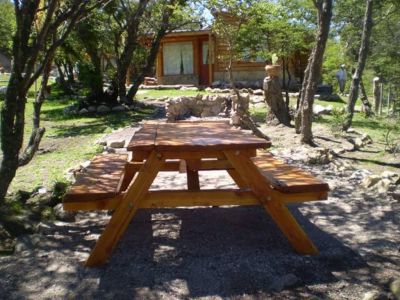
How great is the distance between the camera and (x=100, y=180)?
389cm

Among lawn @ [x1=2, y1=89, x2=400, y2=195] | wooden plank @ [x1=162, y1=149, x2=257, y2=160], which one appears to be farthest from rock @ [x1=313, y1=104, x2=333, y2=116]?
wooden plank @ [x1=162, y1=149, x2=257, y2=160]

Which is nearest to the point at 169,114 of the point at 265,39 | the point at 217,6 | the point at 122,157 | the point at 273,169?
the point at 265,39

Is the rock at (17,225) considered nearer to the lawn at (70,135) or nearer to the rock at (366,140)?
the lawn at (70,135)

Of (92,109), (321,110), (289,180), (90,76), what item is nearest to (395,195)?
(289,180)

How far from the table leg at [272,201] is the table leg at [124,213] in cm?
56

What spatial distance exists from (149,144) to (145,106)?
546 inches

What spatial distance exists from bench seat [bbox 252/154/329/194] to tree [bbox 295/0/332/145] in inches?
172

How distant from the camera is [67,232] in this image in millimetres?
4176

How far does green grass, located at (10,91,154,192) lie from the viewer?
675 centimetres

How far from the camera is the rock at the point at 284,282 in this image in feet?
10.2

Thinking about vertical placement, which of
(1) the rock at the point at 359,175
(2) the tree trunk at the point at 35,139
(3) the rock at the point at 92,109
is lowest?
(1) the rock at the point at 359,175

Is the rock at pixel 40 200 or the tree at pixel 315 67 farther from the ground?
the tree at pixel 315 67

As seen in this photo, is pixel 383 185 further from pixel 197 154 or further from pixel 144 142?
pixel 144 142

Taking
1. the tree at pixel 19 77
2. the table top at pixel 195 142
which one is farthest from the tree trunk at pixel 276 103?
the tree at pixel 19 77
